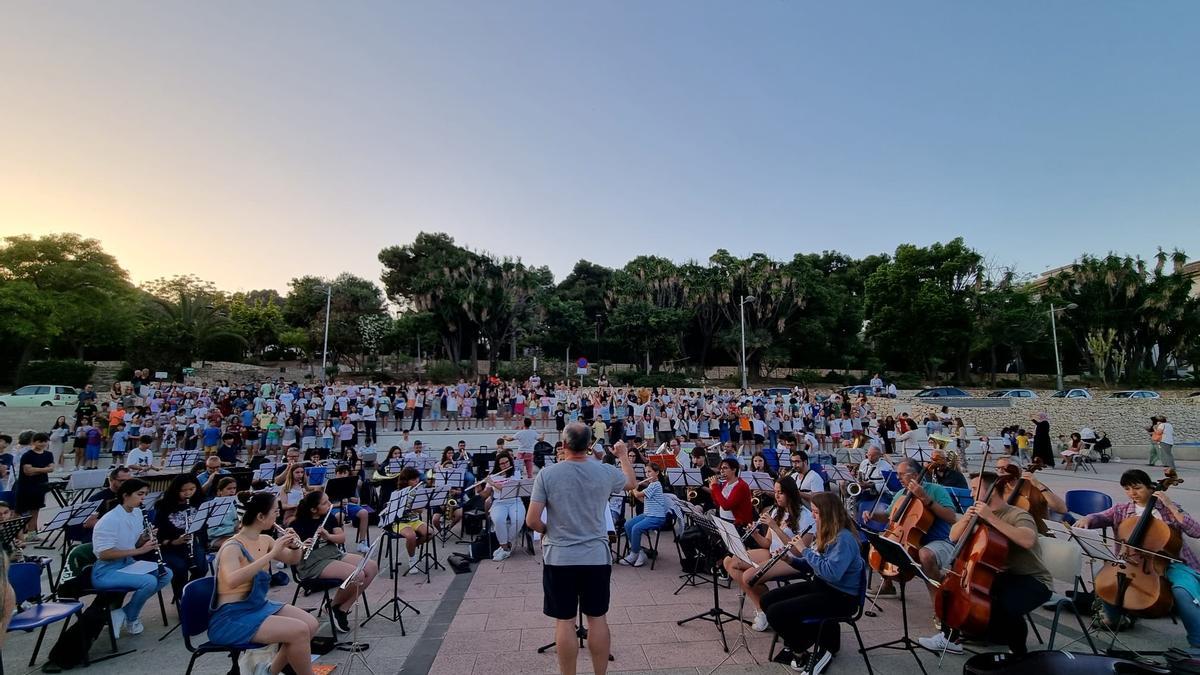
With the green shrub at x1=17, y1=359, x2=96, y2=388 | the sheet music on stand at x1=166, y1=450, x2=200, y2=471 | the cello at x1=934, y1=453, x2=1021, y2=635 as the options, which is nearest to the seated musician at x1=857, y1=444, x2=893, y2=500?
the cello at x1=934, y1=453, x2=1021, y2=635

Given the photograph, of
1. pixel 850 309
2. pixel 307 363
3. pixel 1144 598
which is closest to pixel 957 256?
pixel 850 309

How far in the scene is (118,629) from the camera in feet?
16.6

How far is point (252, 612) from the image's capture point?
3834mm

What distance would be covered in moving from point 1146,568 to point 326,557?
23.7ft

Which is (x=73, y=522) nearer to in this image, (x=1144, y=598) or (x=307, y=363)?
(x=1144, y=598)

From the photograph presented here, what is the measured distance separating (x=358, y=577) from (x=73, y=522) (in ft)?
13.1

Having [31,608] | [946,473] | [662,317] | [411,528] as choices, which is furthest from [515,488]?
[662,317]

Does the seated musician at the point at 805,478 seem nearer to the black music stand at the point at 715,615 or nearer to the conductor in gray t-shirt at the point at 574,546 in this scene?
the black music stand at the point at 715,615

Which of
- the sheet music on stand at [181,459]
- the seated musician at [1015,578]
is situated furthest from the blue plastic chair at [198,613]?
the sheet music on stand at [181,459]

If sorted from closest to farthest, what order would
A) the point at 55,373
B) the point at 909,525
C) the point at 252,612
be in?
the point at 252,612 < the point at 909,525 < the point at 55,373

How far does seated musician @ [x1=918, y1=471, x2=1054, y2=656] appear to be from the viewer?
414 cm

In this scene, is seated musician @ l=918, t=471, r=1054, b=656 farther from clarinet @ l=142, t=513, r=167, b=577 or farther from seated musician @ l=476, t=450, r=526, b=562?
clarinet @ l=142, t=513, r=167, b=577

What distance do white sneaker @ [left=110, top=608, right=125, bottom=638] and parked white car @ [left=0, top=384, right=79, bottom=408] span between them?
1099 inches

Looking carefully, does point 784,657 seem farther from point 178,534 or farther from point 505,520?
point 178,534
